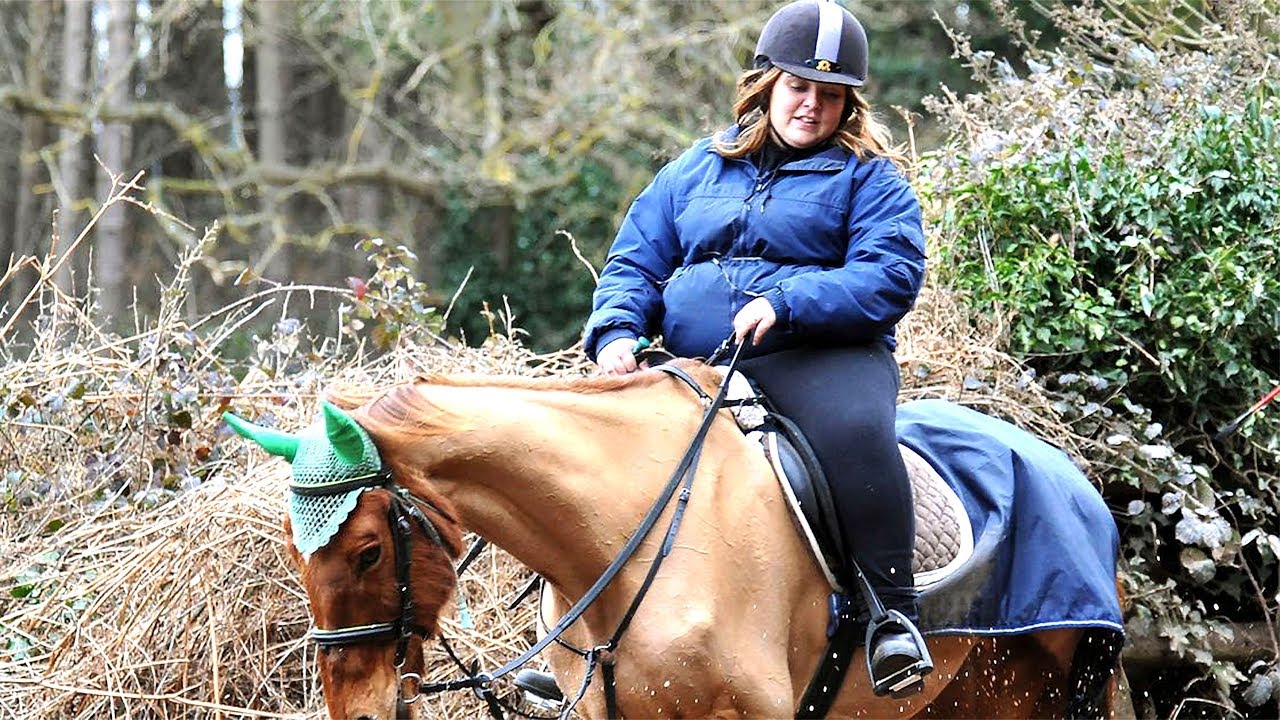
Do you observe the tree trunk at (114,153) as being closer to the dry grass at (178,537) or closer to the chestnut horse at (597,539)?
the dry grass at (178,537)

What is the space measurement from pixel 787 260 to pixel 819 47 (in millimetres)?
601

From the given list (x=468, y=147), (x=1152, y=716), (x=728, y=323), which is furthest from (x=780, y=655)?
(x=468, y=147)

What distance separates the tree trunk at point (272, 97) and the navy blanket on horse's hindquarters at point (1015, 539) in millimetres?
14278

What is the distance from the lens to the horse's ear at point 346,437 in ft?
10.9

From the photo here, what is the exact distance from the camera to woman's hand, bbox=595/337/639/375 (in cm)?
409

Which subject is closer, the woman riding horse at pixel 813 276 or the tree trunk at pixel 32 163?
the woman riding horse at pixel 813 276

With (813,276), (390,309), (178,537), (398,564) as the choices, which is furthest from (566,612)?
(390,309)

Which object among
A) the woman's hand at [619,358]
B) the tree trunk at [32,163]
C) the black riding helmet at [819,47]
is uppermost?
the black riding helmet at [819,47]

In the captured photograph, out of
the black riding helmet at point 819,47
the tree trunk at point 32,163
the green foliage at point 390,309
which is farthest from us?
Answer: the tree trunk at point 32,163

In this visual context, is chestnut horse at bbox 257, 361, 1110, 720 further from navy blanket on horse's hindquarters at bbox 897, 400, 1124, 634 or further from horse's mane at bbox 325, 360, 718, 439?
navy blanket on horse's hindquarters at bbox 897, 400, 1124, 634

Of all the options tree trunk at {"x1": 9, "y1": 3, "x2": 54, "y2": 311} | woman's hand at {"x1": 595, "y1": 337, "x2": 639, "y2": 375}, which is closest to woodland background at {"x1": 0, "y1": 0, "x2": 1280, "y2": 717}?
woman's hand at {"x1": 595, "y1": 337, "x2": 639, "y2": 375}

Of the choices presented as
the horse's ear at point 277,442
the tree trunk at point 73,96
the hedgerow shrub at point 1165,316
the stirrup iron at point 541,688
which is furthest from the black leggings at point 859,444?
the tree trunk at point 73,96

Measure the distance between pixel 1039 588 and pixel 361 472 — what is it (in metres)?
2.23

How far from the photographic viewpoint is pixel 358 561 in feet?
11.0
